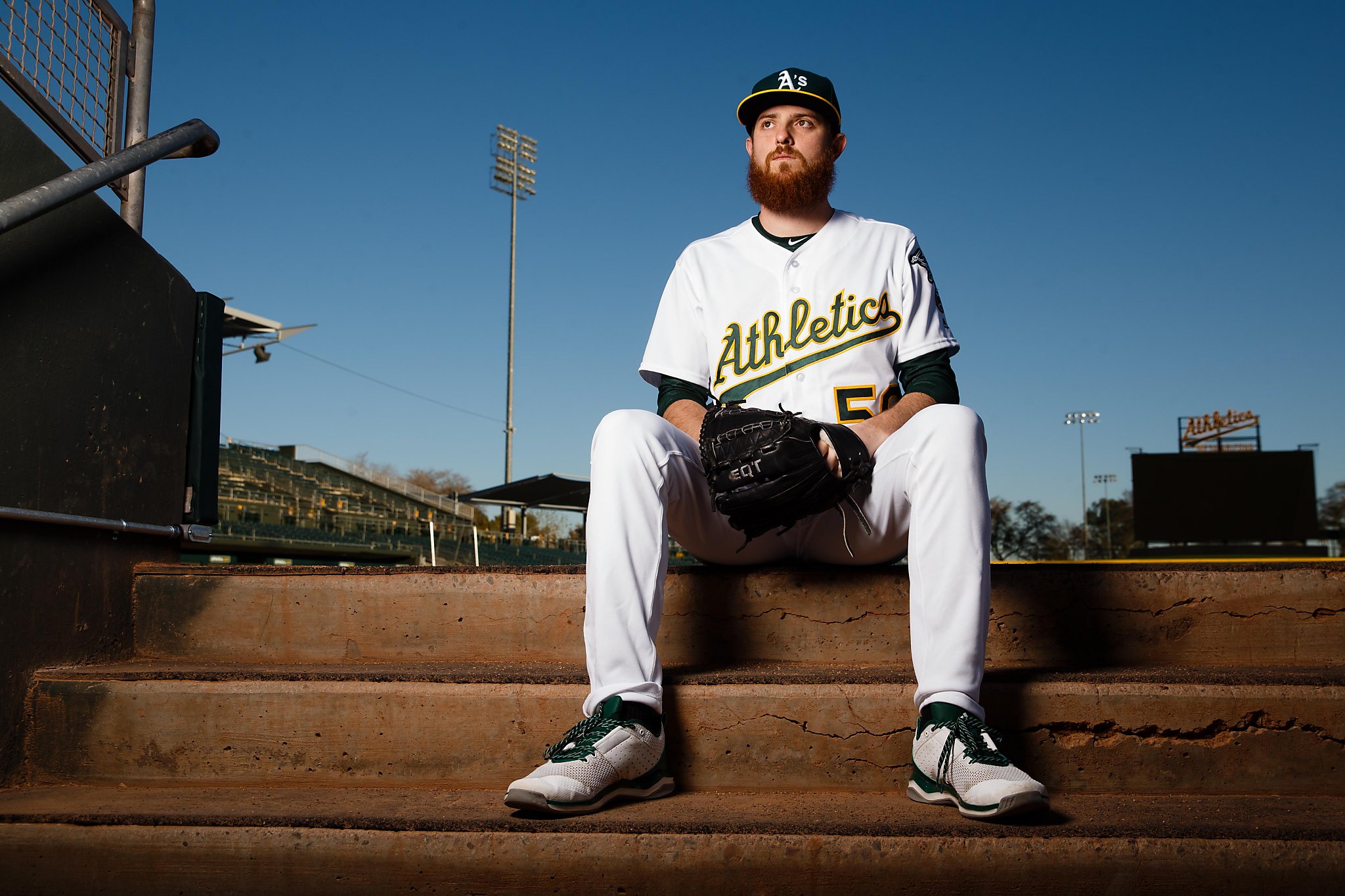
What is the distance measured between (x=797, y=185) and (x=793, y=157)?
7cm

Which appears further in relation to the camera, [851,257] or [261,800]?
[851,257]

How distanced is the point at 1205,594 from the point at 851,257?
1102mm

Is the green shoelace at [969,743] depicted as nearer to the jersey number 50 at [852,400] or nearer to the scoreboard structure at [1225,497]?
the jersey number 50 at [852,400]

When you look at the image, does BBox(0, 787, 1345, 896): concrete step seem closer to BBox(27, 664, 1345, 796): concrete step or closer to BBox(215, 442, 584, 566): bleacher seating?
BBox(27, 664, 1345, 796): concrete step

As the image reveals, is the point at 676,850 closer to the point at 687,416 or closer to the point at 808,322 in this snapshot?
the point at 687,416

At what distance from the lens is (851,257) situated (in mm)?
2203

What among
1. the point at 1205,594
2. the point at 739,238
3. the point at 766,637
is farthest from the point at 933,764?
the point at 739,238

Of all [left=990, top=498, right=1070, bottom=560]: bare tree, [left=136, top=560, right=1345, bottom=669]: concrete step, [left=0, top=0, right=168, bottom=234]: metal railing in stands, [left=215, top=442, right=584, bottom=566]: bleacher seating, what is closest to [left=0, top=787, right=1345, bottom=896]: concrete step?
[left=136, top=560, right=1345, bottom=669]: concrete step

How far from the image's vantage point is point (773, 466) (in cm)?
167

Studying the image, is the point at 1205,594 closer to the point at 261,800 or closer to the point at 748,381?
the point at 748,381

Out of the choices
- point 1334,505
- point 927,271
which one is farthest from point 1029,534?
point 927,271

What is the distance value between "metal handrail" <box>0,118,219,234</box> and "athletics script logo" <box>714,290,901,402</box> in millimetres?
1380

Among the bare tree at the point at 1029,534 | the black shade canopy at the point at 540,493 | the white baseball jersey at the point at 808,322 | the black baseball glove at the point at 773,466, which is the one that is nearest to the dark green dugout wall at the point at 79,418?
the white baseball jersey at the point at 808,322

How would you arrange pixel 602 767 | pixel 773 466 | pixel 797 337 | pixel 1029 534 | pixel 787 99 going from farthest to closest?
pixel 1029 534, pixel 787 99, pixel 797 337, pixel 773 466, pixel 602 767
